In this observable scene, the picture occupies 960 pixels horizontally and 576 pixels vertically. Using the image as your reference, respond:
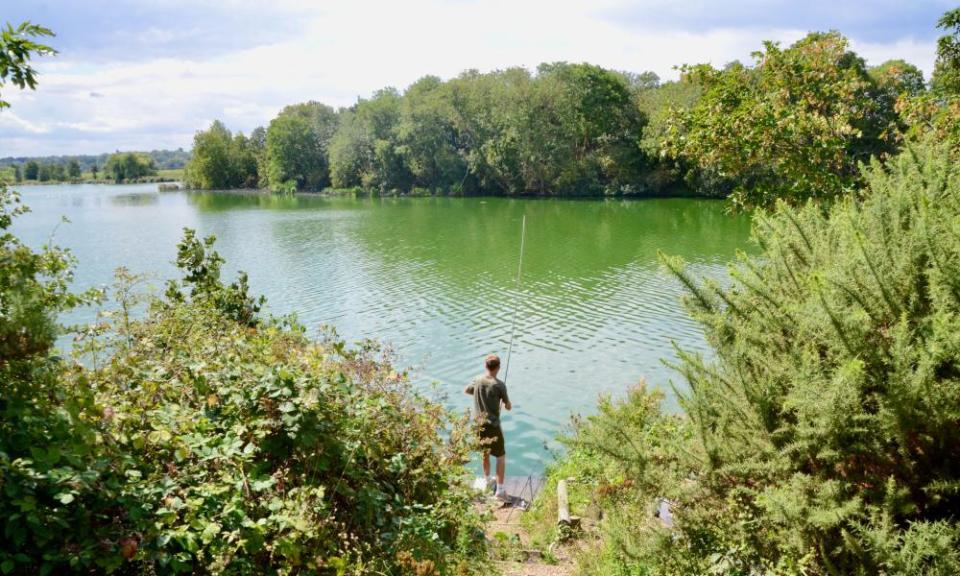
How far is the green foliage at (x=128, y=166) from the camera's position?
13375 cm

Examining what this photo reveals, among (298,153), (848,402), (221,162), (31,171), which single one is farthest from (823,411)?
(31,171)

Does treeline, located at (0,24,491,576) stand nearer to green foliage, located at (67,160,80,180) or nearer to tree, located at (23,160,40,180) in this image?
green foliage, located at (67,160,80,180)

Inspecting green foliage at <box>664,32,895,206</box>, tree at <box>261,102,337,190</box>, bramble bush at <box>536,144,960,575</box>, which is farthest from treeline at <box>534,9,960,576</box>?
tree at <box>261,102,337,190</box>

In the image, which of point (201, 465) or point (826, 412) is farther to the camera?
point (201, 465)

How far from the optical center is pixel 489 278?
23.9 meters

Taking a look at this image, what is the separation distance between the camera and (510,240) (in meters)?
33.7

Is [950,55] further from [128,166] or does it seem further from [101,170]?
[101,170]

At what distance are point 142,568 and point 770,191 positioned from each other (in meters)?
8.89

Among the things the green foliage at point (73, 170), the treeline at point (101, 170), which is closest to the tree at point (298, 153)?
the treeline at point (101, 170)

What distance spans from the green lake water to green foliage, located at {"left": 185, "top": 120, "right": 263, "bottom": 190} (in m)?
48.4

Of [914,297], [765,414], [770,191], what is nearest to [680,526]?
[765,414]

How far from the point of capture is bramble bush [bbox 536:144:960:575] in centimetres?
295

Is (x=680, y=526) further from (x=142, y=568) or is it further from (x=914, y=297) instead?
(x=142, y=568)

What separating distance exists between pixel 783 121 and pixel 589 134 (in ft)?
173
